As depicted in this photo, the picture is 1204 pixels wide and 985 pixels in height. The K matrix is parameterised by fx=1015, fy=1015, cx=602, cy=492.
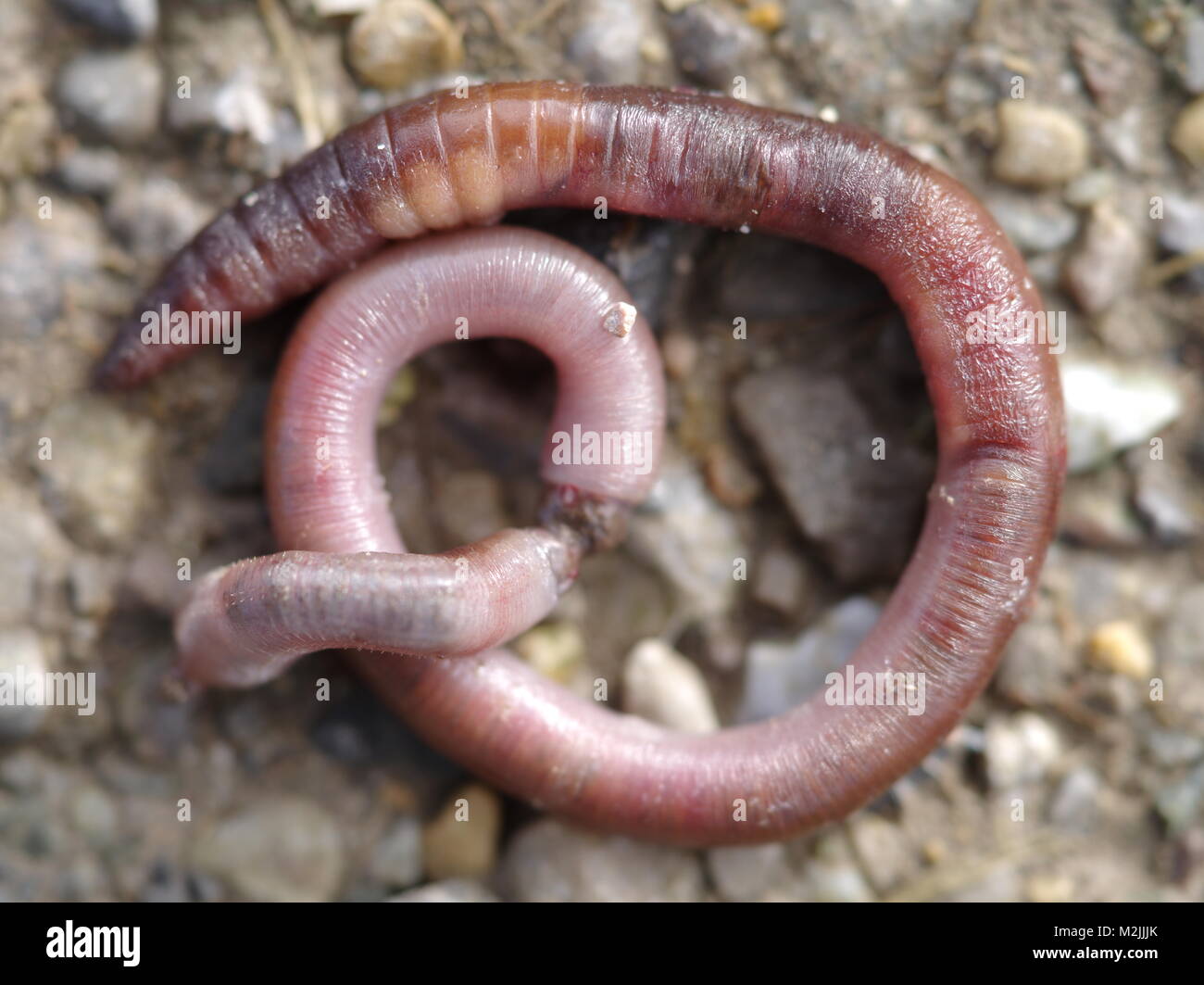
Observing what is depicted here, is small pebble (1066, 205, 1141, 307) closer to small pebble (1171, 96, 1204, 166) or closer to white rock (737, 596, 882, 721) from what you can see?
small pebble (1171, 96, 1204, 166)

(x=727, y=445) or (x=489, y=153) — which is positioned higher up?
(x=489, y=153)

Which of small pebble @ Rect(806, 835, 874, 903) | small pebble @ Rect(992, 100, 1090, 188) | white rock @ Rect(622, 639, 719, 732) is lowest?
small pebble @ Rect(806, 835, 874, 903)

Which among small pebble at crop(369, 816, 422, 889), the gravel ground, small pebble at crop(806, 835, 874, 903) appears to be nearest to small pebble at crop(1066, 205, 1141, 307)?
the gravel ground

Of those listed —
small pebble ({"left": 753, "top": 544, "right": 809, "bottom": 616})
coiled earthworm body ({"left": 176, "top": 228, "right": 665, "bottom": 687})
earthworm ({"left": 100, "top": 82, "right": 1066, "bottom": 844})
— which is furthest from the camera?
small pebble ({"left": 753, "top": 544, "right": 809, "bottom": 616})

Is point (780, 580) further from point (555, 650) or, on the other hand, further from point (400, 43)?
point (400, 43)
